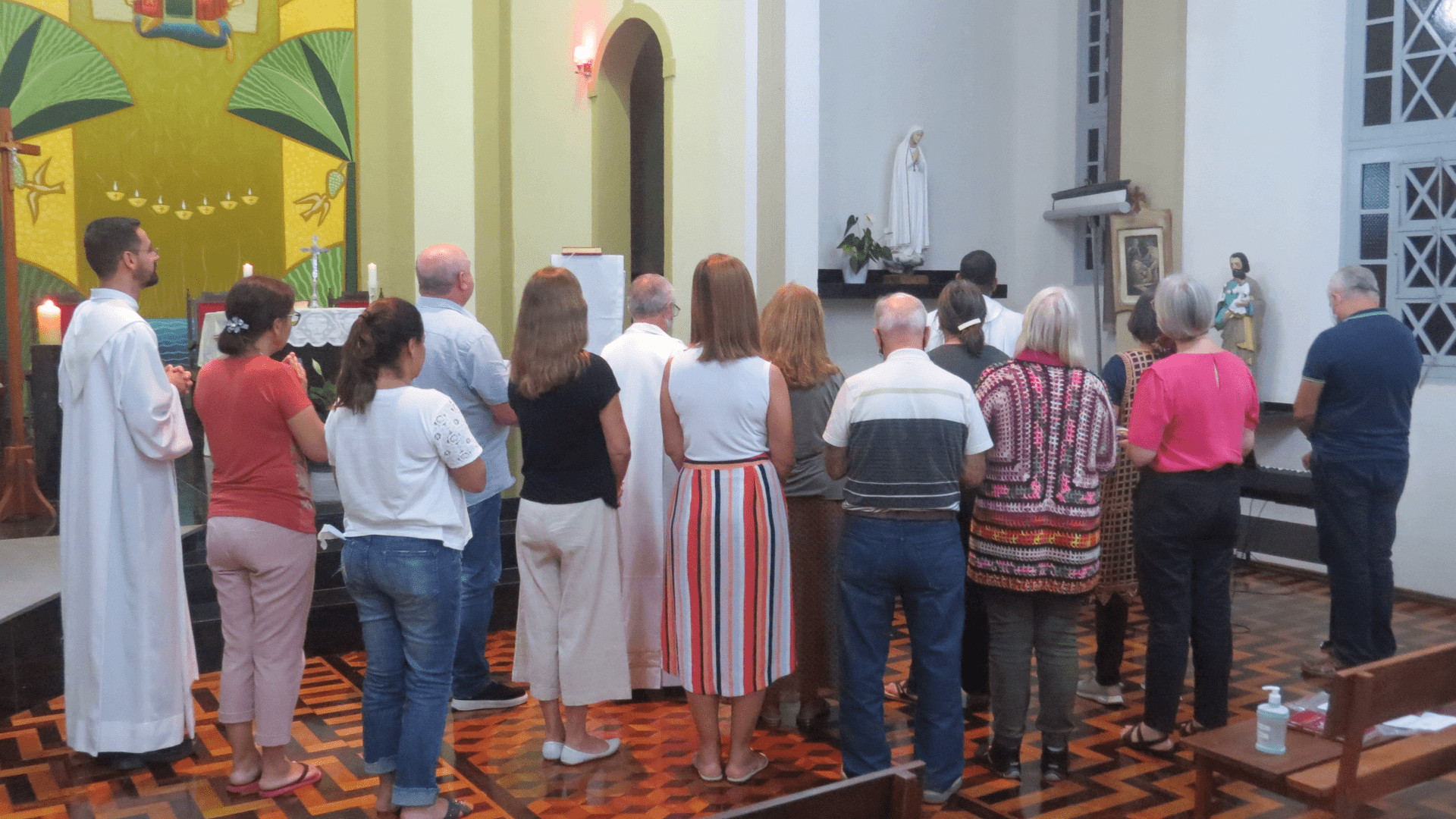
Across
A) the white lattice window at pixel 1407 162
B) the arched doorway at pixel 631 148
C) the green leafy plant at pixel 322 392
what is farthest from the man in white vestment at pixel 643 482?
the white lattice window at pixel 1407 162

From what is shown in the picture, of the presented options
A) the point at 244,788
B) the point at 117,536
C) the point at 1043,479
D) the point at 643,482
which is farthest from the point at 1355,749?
the point at 117,536

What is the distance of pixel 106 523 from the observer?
149 inches

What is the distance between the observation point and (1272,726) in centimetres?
307

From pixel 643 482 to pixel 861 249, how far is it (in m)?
5.31

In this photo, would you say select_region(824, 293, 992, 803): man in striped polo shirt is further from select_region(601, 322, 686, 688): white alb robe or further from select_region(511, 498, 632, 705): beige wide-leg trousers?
select_region(601, 322, 686, 688): white alb robe

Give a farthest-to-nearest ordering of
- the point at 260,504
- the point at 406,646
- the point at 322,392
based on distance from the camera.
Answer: the point at 322,392 < the point at 260,504 < the point at 406,646

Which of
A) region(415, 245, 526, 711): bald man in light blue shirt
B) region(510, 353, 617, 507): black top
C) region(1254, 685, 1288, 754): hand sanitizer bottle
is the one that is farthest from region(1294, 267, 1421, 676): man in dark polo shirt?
region(415, 245, 526, 711): bald man in light blue shirt

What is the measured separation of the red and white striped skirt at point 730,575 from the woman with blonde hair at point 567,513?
259 millimetres

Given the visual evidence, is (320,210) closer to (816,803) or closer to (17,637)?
(17,637)

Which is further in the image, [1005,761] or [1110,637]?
[1110,637]

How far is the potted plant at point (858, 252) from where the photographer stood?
937 cm

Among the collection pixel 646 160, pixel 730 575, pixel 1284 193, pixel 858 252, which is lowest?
pixel 730 575

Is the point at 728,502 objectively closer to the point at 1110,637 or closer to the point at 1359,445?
the point at 1110,637

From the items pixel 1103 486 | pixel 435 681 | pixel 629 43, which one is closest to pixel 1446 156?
pixel 1103 486
